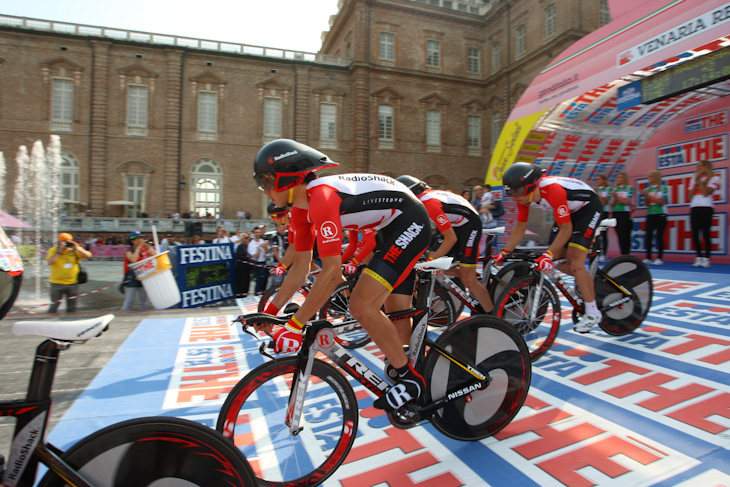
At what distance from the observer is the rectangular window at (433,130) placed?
1366 inches

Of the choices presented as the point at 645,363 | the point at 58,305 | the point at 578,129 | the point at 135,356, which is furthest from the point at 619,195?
the point at 58,305

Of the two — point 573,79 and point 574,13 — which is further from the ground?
point 574,13

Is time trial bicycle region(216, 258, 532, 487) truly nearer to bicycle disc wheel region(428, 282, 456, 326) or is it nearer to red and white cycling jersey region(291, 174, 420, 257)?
red and white cycling jersey region(291, 174, 420, 257)

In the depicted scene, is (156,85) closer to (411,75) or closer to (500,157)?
(411,75)

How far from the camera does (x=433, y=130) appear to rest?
34.8 m

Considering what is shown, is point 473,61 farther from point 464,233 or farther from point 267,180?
point 267,180

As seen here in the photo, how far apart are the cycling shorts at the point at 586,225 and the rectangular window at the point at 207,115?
30.2m

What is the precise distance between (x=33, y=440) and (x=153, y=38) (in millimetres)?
34880

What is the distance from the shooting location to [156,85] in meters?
29.9

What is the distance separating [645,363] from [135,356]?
5.36 meters

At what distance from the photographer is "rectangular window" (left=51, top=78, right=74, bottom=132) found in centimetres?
2853

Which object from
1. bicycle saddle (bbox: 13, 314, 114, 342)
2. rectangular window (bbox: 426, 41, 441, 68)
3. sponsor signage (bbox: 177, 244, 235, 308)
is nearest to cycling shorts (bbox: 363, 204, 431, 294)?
bicycle saddle (bbox: 13, 314, 114, 342)

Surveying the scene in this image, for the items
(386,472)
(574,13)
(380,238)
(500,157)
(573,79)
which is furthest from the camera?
(574,13)

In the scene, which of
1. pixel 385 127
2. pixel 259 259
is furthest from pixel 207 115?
pixel 259 259
